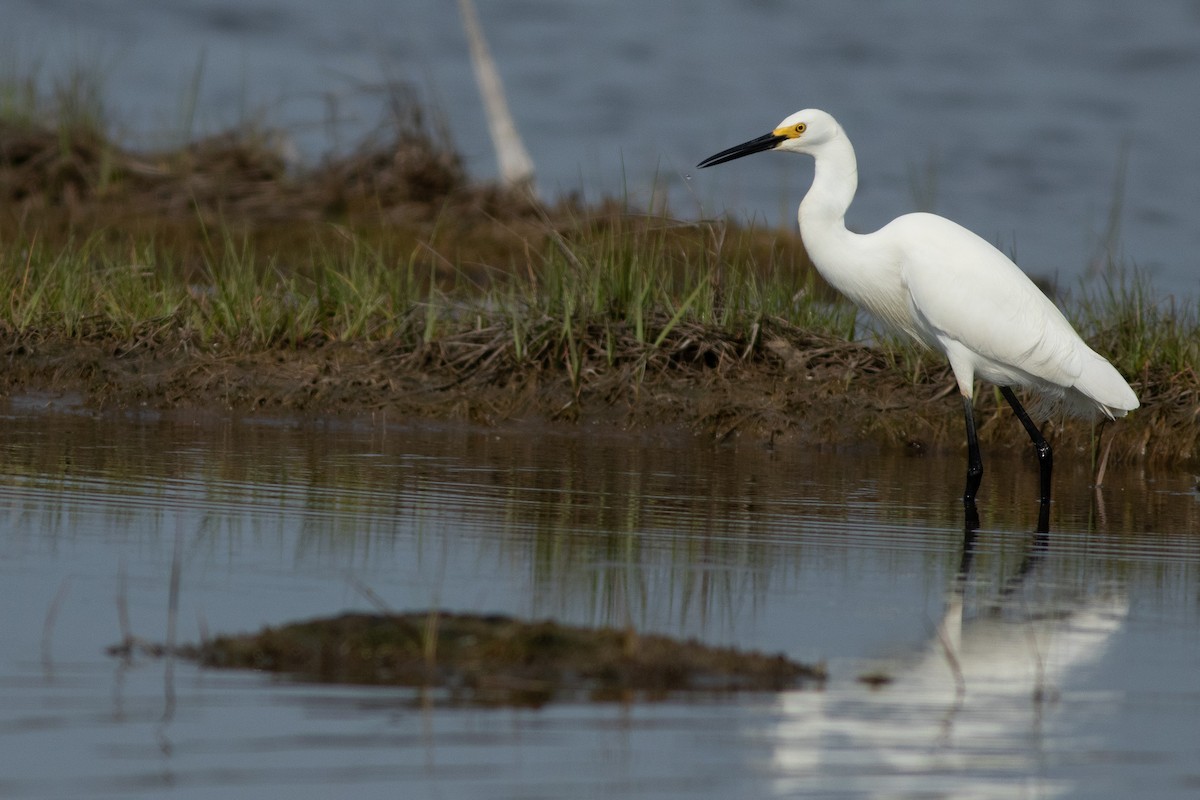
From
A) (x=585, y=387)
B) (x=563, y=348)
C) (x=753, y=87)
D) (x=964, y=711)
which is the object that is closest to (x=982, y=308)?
(x=585, y=387)

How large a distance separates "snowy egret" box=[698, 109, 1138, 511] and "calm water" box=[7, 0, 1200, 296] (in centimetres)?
565

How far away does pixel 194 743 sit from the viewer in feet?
9.90

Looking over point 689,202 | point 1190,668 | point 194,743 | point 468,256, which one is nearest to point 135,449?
point 194,743

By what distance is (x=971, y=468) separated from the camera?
22.0 ft

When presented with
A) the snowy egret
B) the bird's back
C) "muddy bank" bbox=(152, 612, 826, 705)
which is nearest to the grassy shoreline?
the snowy egret

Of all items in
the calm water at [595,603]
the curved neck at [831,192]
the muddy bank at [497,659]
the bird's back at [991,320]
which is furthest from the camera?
the curved neck at [831,192]

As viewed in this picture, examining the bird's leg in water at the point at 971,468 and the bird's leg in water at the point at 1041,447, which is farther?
the bird's leg in water at the point at 1041,447

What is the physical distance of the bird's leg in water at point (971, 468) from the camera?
6406 mm

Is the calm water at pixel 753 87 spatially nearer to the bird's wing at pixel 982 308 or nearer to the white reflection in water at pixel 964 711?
the bird's wing at pixel 982 308

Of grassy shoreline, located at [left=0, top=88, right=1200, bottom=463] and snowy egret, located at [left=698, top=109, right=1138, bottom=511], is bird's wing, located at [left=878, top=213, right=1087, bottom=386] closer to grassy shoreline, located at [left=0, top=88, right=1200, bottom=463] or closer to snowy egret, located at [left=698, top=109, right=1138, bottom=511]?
snowy egret, located at [left=698, top=109, right=1138, bottom=511]

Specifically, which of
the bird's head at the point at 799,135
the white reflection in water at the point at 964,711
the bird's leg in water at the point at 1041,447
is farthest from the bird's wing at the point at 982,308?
the white reflection in water at the point at 964,711

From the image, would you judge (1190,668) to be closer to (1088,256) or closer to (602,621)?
(602,621)

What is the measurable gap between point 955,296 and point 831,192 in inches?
29.2

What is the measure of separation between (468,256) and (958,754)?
9360mm
